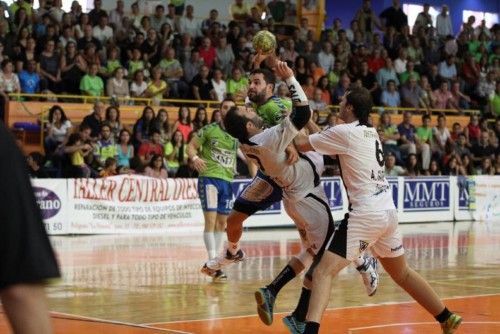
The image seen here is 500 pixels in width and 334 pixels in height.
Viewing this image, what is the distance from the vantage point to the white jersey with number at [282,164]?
8797 millimetres

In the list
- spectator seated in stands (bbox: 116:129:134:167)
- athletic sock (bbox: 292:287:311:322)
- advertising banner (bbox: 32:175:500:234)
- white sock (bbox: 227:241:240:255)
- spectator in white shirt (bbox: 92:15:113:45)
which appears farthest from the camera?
spectator in white shirt (bbox: 92:15:113:45)

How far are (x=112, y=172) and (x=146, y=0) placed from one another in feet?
25.6

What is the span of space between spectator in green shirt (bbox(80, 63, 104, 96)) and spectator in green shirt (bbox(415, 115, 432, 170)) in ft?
27.9

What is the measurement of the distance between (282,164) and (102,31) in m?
15.4

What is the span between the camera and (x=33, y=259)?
12.6ft

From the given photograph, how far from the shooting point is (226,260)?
1166cm

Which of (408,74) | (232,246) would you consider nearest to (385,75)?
(408,74)

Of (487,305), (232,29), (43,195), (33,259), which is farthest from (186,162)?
(33,259)

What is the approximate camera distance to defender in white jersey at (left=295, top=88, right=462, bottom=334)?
7926 millimetres

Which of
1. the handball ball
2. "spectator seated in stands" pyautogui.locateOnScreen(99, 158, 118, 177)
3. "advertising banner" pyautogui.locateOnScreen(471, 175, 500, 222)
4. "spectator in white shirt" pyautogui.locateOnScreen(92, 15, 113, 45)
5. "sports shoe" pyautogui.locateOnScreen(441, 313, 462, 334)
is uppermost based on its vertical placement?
"spectator in white shirt" pyautogui.locateOnScreen(92, 15, 113, 45)

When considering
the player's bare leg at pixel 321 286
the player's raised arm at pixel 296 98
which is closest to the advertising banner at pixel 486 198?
the player's raised arm at pixel 296 98

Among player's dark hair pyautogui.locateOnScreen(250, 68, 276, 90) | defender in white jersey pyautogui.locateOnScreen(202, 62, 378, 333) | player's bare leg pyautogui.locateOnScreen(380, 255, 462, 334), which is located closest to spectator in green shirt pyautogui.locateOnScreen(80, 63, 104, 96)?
player's dark hair pyautogui.locateOnScreen(250, 68, 276, 90)

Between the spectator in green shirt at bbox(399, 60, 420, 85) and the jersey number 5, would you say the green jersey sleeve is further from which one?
the spectator in green shirt at bbox(399, 60, 420, 85)

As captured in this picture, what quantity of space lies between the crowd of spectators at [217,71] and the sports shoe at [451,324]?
31.4ft
